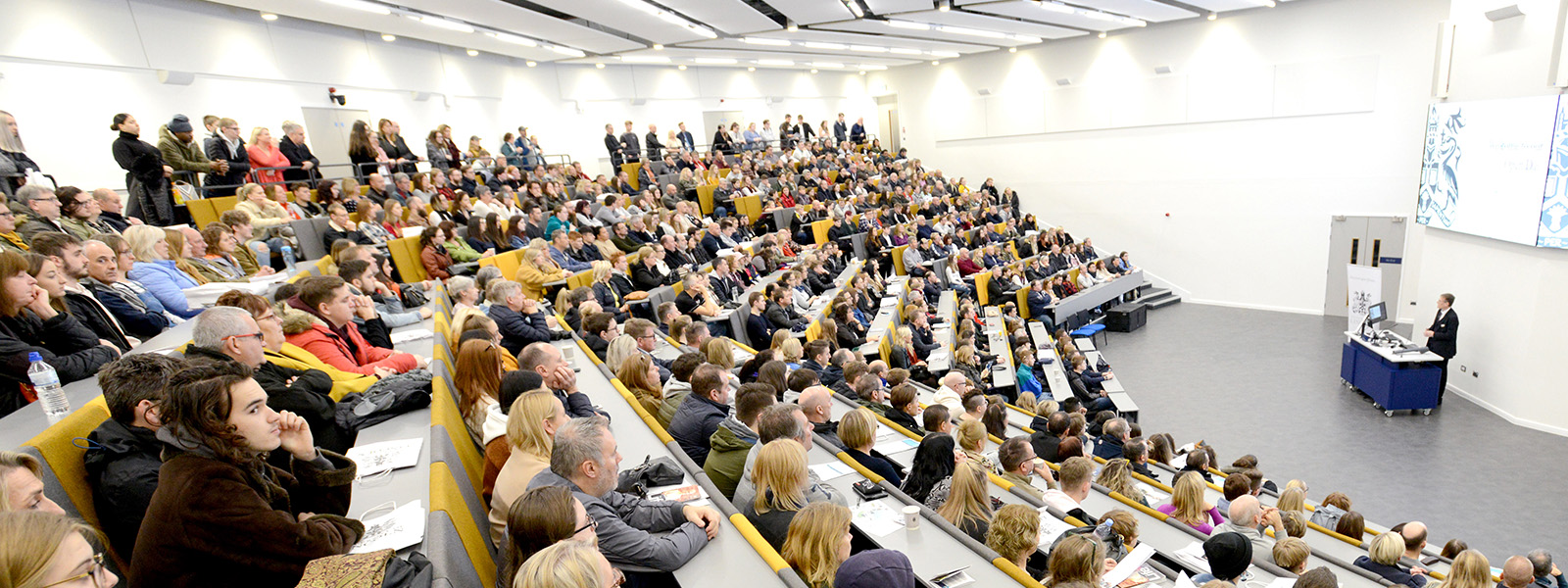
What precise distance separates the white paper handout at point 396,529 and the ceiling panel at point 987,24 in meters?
12.0

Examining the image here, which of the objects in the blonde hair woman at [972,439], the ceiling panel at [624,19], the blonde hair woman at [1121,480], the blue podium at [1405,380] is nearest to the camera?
the blonde hair woman at [972,439]

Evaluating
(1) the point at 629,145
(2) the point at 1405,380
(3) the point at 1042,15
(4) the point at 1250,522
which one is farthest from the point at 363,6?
(2) the point at 1405,380

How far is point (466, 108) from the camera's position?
14.2 metres

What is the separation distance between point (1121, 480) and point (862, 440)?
1.92m

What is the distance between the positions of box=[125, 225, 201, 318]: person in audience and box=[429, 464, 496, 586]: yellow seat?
2.52 m

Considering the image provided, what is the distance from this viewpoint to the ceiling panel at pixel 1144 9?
40.0 ft

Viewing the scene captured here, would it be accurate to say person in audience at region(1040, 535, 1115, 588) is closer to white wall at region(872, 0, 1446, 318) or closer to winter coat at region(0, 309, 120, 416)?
winter coat at region(0, 309, 120, 416)

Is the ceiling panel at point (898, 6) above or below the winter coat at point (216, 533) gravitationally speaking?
above

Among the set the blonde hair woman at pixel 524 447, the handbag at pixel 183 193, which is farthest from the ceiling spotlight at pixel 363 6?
the blonde hair woman at pixel 524 447

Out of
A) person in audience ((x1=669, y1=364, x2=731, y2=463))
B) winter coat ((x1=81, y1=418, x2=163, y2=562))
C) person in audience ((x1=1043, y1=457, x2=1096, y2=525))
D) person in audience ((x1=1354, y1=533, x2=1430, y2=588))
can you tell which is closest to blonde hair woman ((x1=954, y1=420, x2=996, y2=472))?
person in audience ((x1=1043, y1=457, x2=1096, y2=525))

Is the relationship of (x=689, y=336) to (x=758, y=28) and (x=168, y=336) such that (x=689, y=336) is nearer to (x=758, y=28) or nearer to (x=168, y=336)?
(x=168, y=336)

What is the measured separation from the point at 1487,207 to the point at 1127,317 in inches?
201

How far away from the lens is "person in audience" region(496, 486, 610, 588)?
6.35 ft

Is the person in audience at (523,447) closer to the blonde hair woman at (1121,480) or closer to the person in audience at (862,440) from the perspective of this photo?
the person in audience at (862,440)
